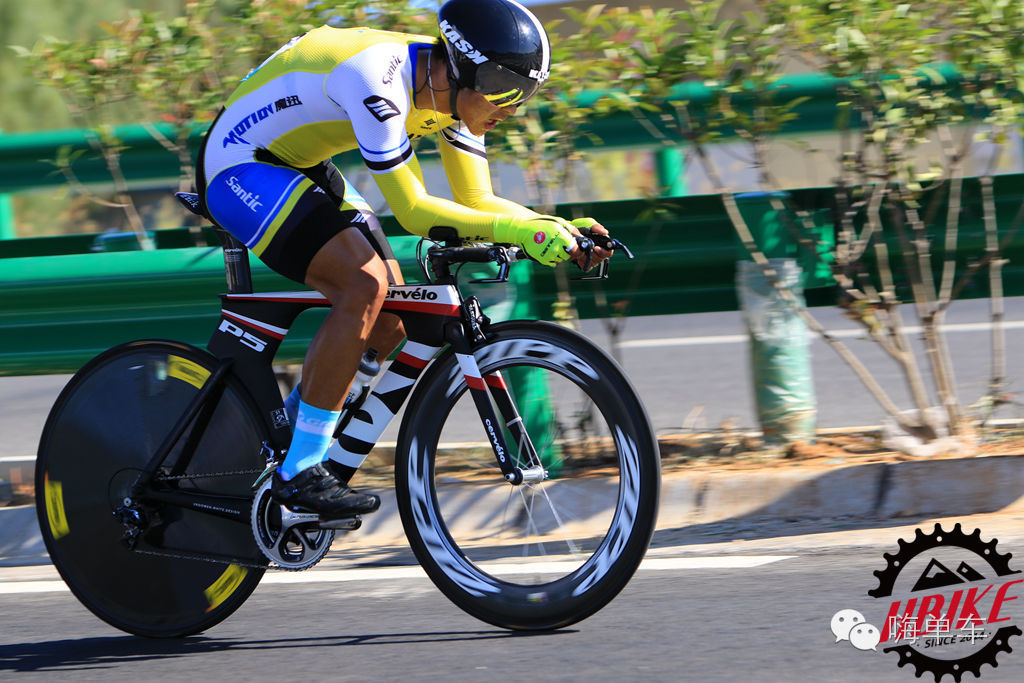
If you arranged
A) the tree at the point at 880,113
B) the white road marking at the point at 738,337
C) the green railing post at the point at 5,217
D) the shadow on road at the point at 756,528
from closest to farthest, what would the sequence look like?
the shadow on road at the point at 756,528, the tree at the point at 880,113, the green railing post at the point at 5,217, the white road marking at the point at 738,337

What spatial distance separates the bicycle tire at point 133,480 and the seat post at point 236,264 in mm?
236

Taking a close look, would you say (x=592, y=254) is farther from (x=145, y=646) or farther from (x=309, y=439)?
(x=145, y=646)

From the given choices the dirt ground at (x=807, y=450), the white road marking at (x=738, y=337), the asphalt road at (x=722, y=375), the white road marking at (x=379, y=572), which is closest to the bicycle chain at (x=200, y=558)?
the white road marking at (x=379, y=572)

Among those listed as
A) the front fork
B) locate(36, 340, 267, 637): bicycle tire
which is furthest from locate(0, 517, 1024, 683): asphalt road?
the front fork

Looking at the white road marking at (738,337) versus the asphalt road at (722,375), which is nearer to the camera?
the asphalt road at (722,375)

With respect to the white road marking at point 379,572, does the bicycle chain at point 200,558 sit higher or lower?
higher

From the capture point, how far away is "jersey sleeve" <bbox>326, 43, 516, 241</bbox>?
379 centimetres

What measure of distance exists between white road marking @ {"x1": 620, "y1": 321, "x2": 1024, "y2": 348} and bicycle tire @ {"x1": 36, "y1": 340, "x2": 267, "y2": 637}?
5.42m

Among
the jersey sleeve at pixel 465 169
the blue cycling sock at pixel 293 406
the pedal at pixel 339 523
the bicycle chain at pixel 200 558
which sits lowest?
the bicycle chain at pixel 200 558

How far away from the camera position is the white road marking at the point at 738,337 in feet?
30.3

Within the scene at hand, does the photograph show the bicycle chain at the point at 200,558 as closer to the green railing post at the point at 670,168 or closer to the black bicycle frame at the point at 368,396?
the black bicycle frame at the point at 368,396

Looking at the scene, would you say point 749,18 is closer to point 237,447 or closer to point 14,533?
point 237,447

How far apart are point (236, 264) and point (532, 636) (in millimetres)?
1448

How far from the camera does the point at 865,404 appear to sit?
739cm
